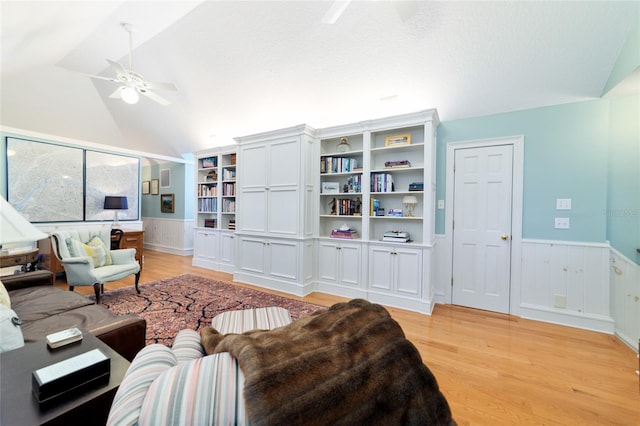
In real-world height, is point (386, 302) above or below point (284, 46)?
below

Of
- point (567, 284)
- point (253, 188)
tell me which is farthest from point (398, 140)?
point (567, 284)

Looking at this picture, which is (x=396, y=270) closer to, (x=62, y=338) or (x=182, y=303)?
(x=182, y=303)

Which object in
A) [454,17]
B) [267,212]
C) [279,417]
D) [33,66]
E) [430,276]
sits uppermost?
[33,66]

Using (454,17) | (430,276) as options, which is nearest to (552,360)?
(430,276)

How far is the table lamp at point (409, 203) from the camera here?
3154 millimetres

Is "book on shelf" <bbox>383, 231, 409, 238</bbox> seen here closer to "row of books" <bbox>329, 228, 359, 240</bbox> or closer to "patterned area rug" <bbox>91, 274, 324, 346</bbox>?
"row of books" <bbox>329, 228, 359, 240</bbox>

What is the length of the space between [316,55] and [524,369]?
12.2ft

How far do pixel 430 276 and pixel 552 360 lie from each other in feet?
3.92

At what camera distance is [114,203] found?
5.21 meters

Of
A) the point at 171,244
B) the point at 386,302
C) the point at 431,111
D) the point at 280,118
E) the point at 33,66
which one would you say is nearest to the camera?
the point at 431,111

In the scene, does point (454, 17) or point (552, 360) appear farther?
point (454, 17)

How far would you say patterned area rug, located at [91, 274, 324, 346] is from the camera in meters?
2.59

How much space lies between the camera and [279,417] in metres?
0.57

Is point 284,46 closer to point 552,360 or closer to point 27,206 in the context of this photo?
point 552,360
